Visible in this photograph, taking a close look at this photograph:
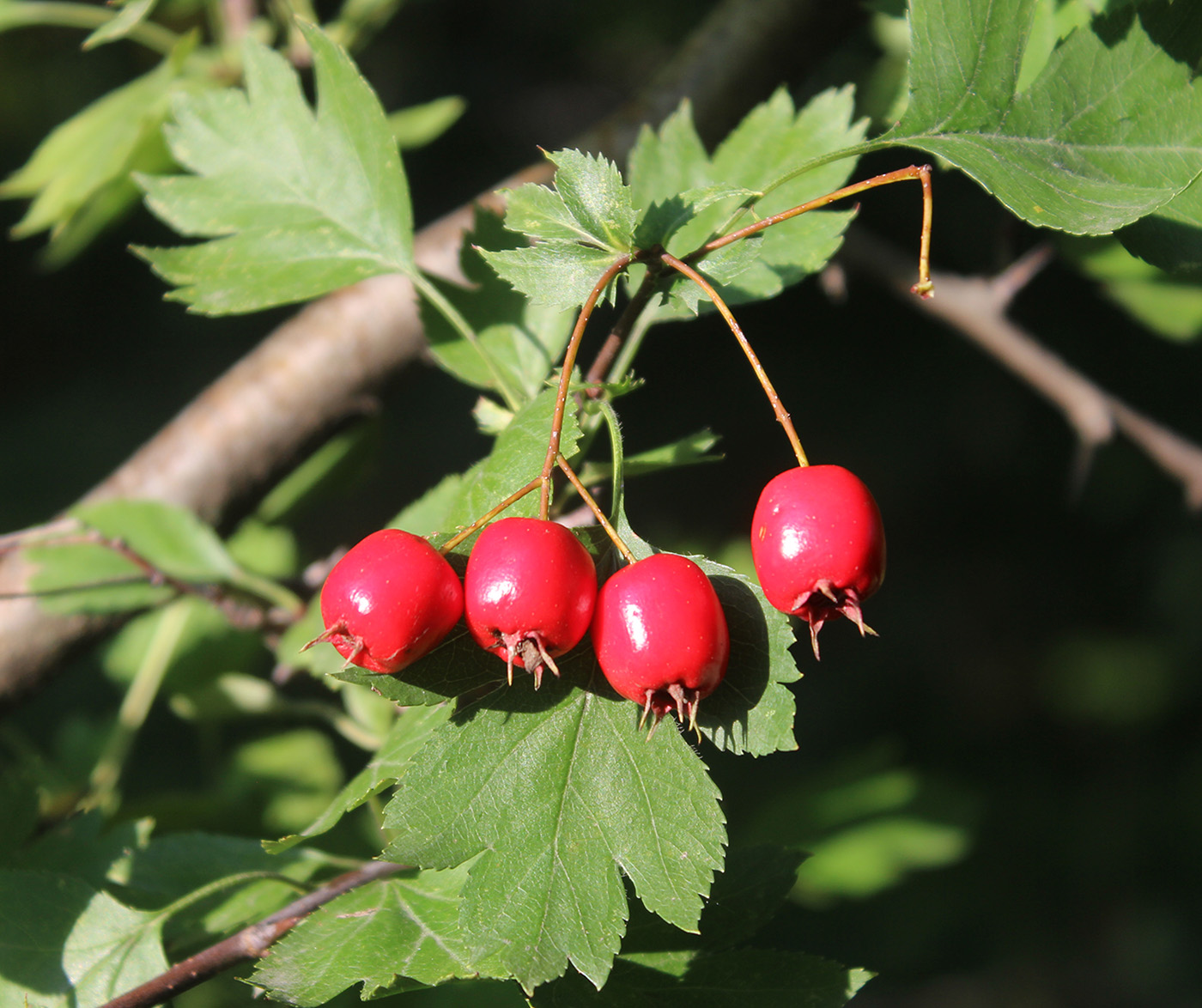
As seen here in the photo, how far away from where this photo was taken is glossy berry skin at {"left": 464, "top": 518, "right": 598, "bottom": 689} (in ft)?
1.90

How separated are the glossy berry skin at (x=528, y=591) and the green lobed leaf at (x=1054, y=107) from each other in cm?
39

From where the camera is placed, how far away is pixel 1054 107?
0.73 meters

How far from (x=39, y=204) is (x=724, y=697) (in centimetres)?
118

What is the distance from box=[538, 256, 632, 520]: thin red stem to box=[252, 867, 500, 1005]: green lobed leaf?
1.02 feet

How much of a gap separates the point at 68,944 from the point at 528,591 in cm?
61

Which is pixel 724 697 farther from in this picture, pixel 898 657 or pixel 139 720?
pixel 898 657

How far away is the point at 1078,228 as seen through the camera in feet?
2.20

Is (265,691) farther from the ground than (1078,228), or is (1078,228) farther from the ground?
(1078,228)

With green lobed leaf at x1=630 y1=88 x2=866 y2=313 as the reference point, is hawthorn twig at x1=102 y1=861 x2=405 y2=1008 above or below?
below

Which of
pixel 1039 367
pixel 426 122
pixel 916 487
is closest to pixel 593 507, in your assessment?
pixel 1039 367

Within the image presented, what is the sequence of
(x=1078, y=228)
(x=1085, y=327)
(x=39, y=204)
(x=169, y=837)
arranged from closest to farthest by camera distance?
(x=1078, y=228), (x=169, y=837), (x=39, y=204), (x=1085, y=327)

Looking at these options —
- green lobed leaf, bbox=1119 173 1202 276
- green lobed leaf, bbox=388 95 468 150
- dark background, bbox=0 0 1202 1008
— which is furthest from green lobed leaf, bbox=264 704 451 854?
dark background, bbox=0 0 1202 1008

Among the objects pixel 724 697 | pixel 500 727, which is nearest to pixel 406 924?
pixel 500 727

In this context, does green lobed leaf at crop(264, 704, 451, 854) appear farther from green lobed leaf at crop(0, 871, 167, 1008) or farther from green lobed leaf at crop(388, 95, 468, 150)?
green lobed leaf at crop(388, 95, 468, 150)
